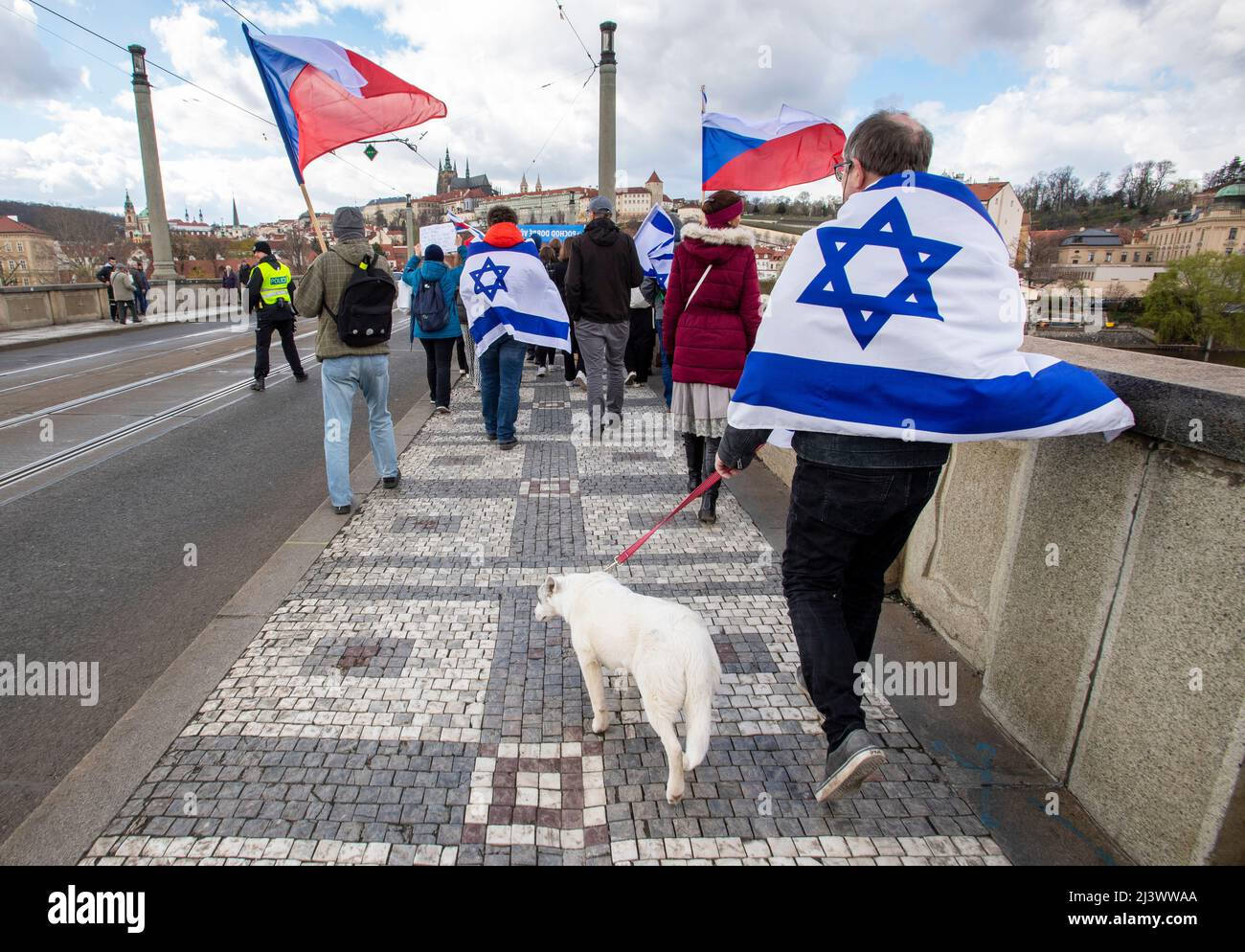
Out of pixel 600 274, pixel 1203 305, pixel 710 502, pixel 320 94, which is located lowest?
pixel 710 502

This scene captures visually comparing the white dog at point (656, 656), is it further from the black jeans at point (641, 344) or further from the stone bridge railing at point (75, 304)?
the stone bridge railing at point (75, 304)

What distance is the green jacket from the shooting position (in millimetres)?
5035

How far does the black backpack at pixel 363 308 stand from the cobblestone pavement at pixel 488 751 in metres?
1.58

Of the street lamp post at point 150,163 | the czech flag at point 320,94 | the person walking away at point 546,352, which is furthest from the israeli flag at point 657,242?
the street lamp post at point 150,163

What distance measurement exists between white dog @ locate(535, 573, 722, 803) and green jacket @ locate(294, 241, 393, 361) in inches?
128

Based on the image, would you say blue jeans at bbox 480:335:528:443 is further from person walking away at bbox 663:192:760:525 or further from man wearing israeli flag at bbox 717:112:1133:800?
man wearing israeli flag at bbox 717:112:1133:800

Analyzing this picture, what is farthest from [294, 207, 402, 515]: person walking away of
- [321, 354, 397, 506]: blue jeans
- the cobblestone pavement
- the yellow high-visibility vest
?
the yellow high-visibility vest

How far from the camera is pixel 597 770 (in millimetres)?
2584

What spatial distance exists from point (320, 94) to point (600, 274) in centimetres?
274

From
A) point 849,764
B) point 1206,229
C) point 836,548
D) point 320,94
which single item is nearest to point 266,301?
point 320,94

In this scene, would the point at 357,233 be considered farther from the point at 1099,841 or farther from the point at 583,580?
the point at 1099,841

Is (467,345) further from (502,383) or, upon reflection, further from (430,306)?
(502,383)

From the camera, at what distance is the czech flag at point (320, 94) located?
17.7ft

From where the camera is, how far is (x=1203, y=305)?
61.3 metres
